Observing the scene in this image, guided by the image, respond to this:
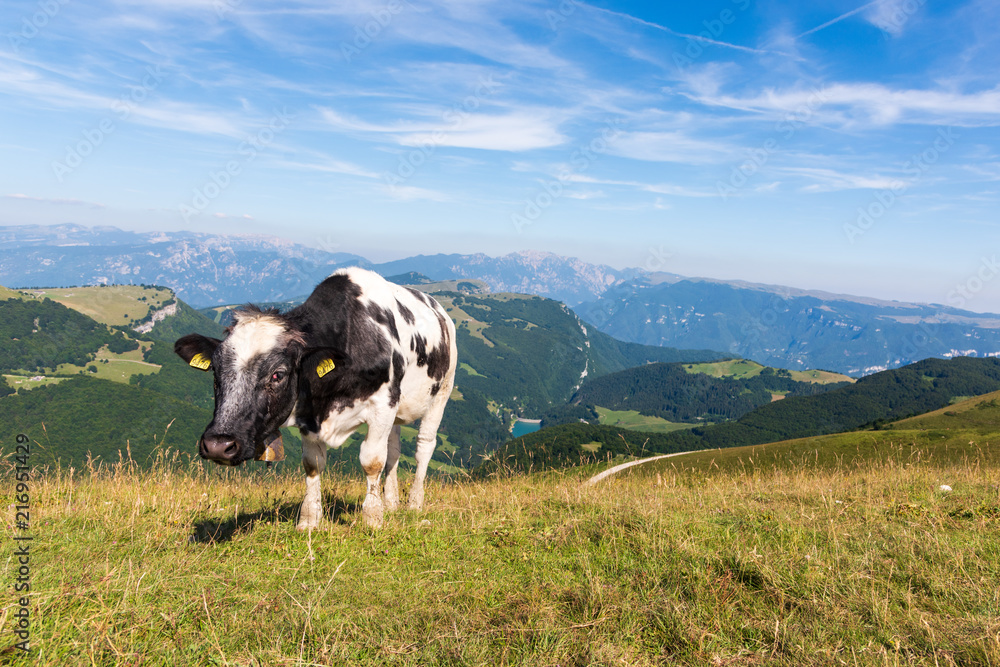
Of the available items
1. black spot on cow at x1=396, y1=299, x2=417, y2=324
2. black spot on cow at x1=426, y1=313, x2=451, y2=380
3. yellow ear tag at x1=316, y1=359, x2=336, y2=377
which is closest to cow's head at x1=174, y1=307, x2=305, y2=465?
yellow ear tag at x1=316, y1=359, x2=336, y2=377

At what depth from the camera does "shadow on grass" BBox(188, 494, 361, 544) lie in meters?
7.36

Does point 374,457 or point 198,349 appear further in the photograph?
point 374,457

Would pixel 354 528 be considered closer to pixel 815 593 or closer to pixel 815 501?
pixel 815 593

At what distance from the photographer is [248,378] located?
650 centimetres

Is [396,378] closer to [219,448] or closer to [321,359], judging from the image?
[321,359]

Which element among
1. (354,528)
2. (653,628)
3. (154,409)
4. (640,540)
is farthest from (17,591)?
(154,409)

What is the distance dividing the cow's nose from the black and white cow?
0.01 metres

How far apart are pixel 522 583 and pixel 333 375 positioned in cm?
402

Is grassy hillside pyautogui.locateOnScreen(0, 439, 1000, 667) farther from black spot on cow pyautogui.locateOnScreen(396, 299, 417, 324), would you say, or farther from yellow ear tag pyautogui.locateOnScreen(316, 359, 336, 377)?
black spot on cow pyautogui.locateOnScreen(396, 299, 417, 324)

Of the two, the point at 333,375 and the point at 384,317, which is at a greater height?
the point at 384,317

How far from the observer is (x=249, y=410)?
6457 millimetres

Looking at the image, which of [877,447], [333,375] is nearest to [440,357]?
[333,375]

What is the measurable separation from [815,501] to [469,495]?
Result: 652cm

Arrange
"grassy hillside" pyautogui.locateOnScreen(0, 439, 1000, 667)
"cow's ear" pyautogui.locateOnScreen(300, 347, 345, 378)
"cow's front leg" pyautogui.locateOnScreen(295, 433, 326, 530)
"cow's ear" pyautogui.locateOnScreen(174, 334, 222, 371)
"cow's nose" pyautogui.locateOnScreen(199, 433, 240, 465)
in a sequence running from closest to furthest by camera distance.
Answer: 1. "grassy hillside" pyautogui.locateOnScreen(0, 439, 1000, 667)
2. "cow's nose" pyautogui.locateOnScreen(199, 433, 240, 465)
3. "cow's ear" pyautogui.locateOnScreen(174, 334, 222, 371)
4. "cow's ear" pyautogui.locateOnScreen(300, 347, 345, 378)
5. "cow's front leg" pyautogui.locateOnScreen(295, 433, 326, 530)
